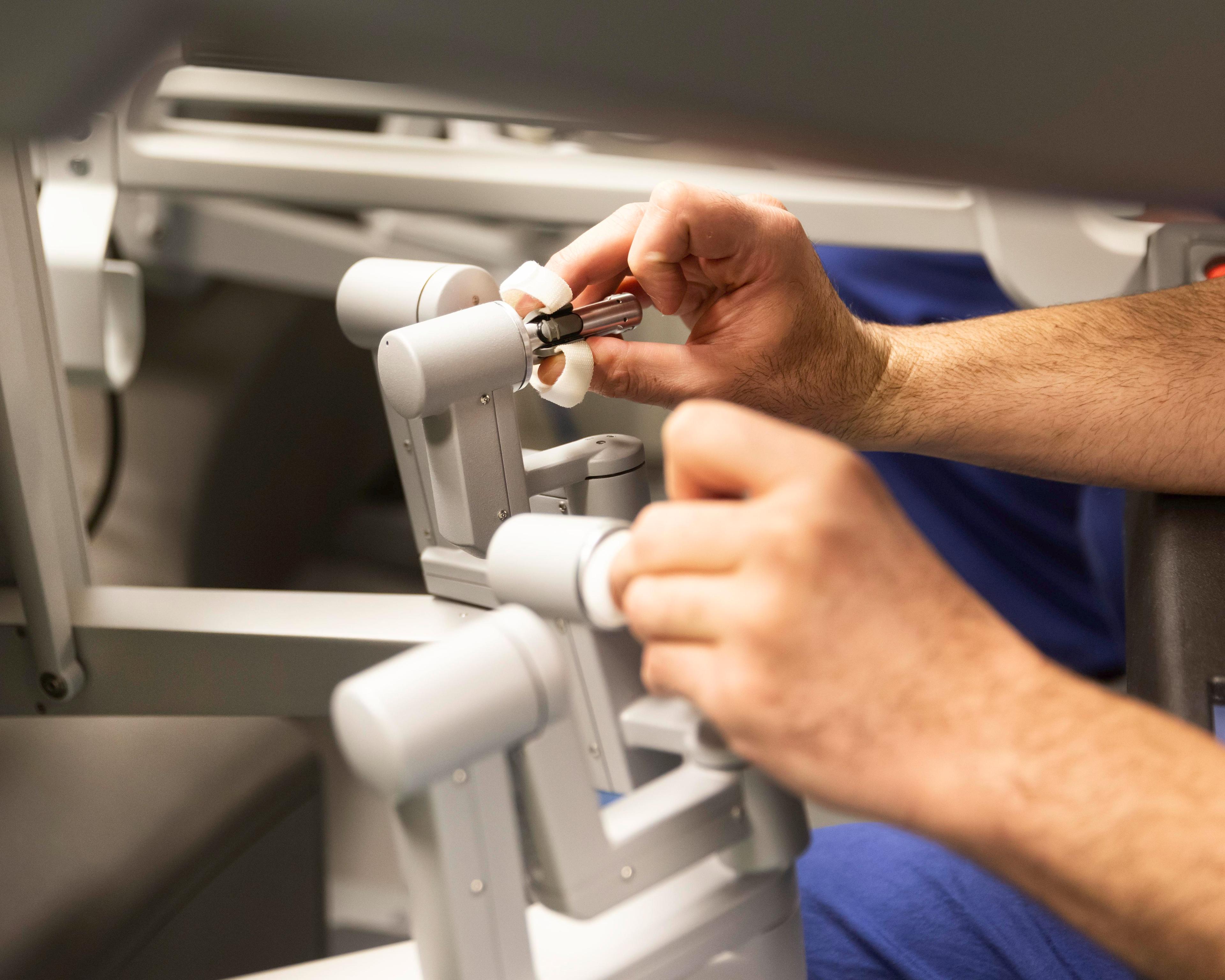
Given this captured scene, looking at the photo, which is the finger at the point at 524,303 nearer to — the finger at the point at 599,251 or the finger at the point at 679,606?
the finger at the point at 599,251

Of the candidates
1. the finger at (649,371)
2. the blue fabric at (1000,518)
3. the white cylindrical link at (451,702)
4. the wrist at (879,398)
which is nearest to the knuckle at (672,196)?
the finger at (649,371)

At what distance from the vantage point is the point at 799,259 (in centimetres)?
92

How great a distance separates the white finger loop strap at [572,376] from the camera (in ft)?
2.71

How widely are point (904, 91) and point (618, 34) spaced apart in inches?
1.4

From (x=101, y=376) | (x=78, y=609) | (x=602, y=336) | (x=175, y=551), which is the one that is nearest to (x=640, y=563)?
(x=602, y=336)

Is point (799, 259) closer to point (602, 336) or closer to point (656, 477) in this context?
point (602, 336)

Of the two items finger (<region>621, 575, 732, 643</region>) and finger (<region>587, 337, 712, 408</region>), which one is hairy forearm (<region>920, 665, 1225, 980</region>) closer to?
finger (<region>621, 575, 732, 643</region>)

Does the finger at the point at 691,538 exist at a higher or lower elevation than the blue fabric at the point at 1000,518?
higher

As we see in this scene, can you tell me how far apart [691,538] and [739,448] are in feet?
0.13

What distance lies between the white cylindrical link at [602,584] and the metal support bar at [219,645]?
1.36ft

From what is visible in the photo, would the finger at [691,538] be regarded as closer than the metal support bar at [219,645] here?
Yes

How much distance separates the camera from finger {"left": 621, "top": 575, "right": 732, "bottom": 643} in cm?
42

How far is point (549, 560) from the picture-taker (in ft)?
1.66

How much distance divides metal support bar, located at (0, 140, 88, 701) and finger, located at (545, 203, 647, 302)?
47 centimetres
